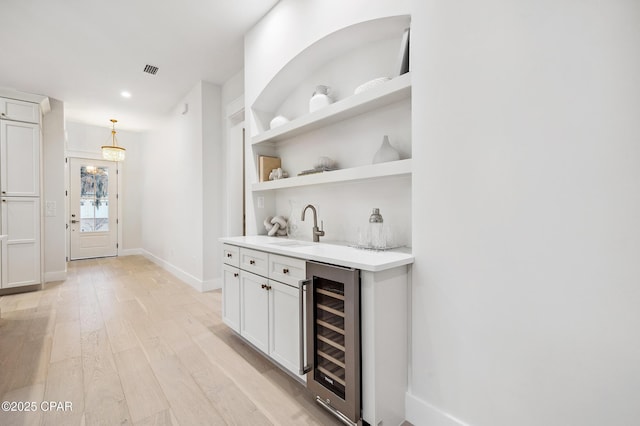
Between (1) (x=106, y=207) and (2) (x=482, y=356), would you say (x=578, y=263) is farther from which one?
(1) (x=106, y=207)

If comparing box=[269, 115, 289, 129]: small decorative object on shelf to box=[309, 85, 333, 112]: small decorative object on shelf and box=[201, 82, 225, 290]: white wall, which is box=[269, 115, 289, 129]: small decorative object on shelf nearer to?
box=[309, 85, 333, 112]: small decorative object on shelf

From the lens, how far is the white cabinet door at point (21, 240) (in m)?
4.01

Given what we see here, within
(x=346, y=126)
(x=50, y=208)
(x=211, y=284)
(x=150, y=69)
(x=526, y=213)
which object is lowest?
(x=211, y=284)

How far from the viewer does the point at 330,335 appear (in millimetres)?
1664

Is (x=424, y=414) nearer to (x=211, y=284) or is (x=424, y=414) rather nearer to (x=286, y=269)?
(x=286, y=269)

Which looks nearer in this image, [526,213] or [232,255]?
[526,213]

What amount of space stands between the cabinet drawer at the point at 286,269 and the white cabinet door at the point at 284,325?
0.04m

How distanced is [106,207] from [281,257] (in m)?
7.07

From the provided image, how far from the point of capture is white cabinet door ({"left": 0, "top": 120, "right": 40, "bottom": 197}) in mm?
3936

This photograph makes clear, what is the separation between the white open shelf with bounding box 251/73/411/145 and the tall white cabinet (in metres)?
3.98

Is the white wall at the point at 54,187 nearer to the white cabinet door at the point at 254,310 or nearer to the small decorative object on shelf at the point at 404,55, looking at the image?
the white cabinet door at the point at 254,310

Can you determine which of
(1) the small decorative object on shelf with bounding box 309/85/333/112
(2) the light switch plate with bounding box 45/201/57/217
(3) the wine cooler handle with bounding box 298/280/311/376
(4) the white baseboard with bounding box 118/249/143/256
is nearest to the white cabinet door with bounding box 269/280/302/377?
(3) the wine cooler handle with bounding box 298/280/311/376

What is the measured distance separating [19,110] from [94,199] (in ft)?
10.5

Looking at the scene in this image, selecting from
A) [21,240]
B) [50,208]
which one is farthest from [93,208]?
[21,240]
